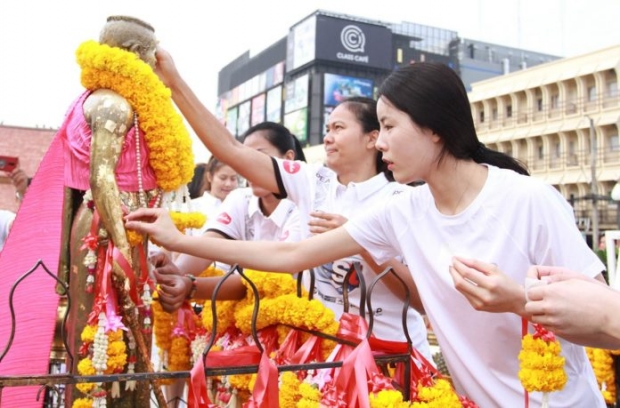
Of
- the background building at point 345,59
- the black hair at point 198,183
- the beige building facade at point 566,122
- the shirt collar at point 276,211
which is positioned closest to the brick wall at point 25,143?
the black hair at point 198,183

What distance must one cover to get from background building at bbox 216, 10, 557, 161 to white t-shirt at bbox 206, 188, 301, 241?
50.2 meters

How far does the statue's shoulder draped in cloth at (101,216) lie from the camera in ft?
7.12

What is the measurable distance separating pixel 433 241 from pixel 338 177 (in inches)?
40.7

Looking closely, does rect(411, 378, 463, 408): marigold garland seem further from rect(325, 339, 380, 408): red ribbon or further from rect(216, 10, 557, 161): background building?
rect(216, 10, 557, 161): background building

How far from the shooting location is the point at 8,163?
440 centimetres

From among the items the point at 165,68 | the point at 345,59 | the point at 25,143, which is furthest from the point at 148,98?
the point at 345,59

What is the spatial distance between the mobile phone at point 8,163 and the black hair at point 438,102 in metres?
3.32

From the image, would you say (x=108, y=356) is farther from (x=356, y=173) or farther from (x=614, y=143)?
(x=614, y=143)

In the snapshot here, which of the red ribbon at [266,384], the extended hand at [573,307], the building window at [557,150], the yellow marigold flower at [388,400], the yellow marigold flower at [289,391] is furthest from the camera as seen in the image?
the building window at [557,150]

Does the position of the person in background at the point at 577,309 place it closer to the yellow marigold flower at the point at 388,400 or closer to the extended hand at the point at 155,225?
the yellow marigold flower at the point at 388,400

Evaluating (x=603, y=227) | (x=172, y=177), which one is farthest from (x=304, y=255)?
(x=603, y=227)

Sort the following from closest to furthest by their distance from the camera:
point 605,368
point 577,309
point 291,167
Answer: point 577,309
point 291,167
point 605,368

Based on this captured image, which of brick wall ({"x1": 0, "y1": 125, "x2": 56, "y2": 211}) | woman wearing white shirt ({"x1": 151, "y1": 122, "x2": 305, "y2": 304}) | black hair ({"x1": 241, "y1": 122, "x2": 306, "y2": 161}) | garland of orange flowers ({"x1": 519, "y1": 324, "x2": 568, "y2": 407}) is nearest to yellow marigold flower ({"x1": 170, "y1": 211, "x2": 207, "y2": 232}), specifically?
woman wearing white shirt ({"x1": 151, "y1": 122, "x2": 305, "y2": 304})

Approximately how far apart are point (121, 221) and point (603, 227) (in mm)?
33002
